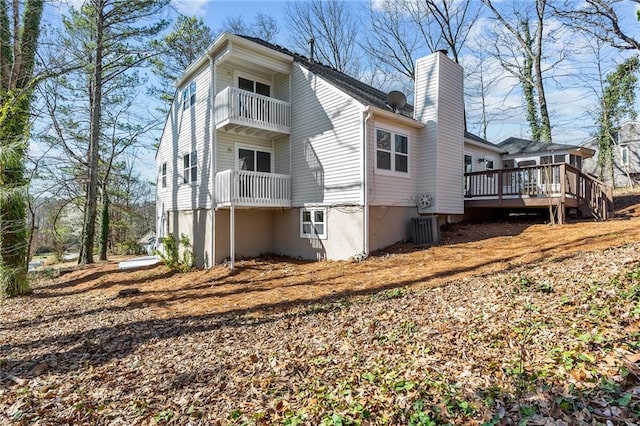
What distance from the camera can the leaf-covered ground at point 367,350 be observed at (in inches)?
114

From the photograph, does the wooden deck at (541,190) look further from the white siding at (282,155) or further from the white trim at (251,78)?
the white trim at (251,78)

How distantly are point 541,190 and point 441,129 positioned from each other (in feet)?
14.7

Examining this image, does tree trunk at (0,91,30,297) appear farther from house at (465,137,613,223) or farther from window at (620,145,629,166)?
window at (620,145,629,166)

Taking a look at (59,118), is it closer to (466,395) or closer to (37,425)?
(37,425)

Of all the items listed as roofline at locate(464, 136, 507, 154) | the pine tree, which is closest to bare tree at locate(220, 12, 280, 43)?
the pine tree

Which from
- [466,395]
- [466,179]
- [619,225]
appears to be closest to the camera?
[466,395]

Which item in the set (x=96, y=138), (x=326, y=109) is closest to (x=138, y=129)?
(x=96, y=138)

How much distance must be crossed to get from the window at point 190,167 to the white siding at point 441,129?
8.68m

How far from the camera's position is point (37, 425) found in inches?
134

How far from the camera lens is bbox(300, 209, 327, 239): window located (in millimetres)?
11055

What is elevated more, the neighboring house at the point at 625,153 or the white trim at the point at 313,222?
the neighboring house at the point at 625,153

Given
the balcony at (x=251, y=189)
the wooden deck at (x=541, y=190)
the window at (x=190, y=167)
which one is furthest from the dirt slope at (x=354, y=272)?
the window at (x=190, y=167)

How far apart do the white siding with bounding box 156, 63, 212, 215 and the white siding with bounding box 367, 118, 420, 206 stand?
18.9 ft

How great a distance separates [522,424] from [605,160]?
103ft
